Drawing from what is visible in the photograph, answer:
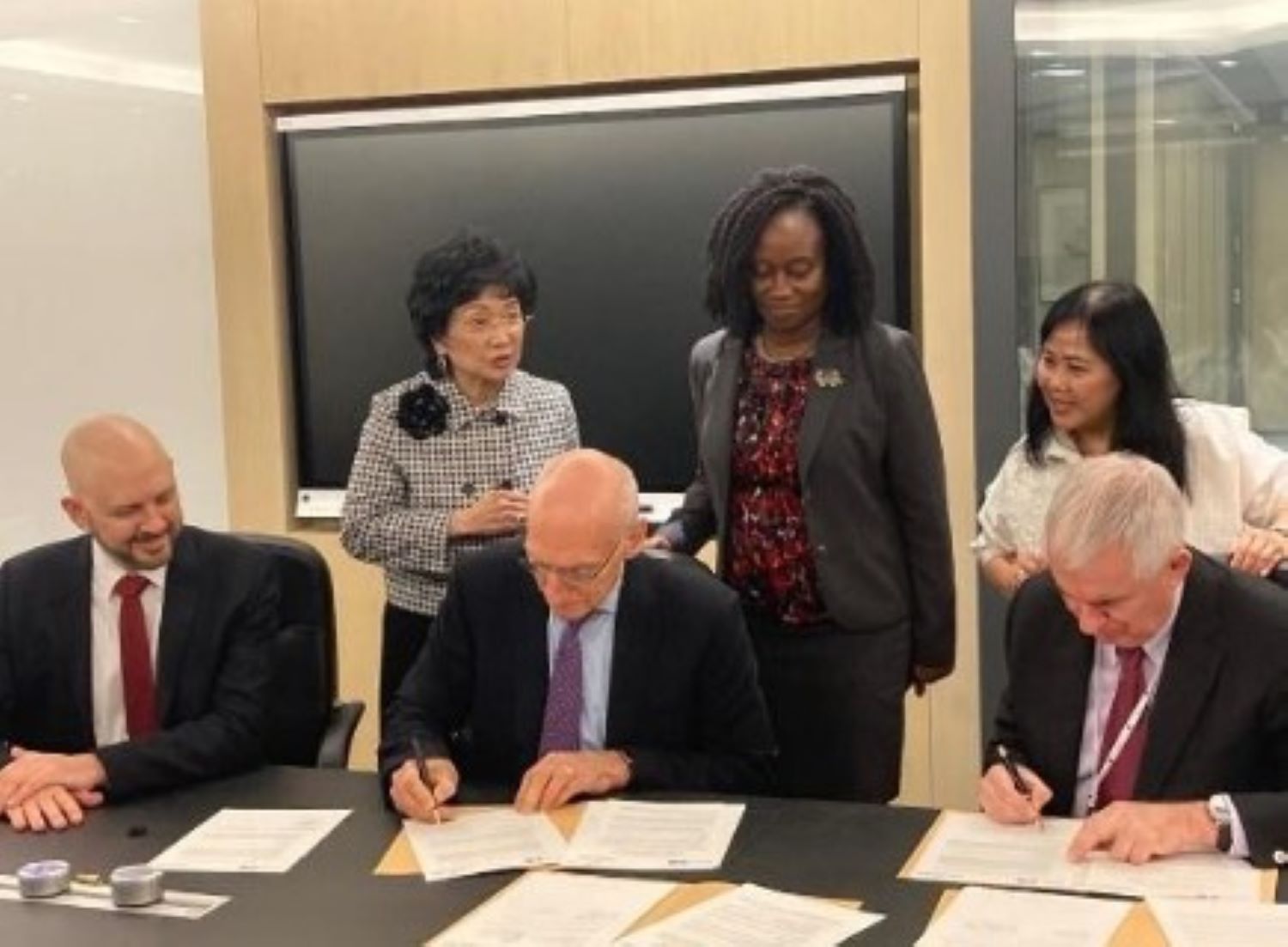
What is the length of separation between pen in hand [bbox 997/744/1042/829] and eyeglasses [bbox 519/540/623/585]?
2.24ft

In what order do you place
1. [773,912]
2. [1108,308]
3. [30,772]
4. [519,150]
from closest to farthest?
[773,912]
[30,772]
[1108,308]
[519,150]

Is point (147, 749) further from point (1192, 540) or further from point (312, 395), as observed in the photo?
point (312, 395)

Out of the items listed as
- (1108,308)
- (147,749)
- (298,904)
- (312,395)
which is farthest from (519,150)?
(298,904)


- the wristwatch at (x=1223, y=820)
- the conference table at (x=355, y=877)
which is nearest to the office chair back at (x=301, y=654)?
the conference table at (x=355, y=877)

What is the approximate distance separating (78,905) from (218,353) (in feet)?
10.2

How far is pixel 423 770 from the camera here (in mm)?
2623

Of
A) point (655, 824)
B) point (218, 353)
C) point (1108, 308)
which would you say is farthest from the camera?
point (218, 353)

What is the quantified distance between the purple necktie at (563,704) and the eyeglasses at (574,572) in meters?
0.14

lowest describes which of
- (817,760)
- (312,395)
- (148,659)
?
(817,760)

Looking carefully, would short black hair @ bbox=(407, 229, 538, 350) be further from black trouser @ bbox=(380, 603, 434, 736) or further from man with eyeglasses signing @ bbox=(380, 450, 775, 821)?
man with eyeglasses signing @ bbox=(380, 450, 775, 821)

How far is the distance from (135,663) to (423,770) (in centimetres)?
72

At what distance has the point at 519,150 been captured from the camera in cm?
483

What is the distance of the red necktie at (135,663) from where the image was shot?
3041 mm

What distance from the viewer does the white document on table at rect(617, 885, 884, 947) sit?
204 centimetres
